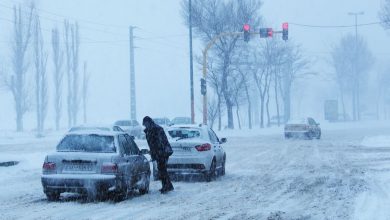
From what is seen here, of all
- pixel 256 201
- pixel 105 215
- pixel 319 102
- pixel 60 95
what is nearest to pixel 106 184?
pixel 105 215

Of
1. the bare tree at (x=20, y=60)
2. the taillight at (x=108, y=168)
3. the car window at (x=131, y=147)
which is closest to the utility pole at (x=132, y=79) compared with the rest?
the bare tree at (x=20, y=60)

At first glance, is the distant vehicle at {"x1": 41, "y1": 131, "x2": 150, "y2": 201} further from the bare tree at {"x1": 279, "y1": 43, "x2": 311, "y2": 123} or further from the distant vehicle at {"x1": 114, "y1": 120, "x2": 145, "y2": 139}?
the bare tree at {"x1": 279, "y1": 43, "x2": 311, "y2": 123}

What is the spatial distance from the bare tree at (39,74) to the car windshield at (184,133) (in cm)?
5155

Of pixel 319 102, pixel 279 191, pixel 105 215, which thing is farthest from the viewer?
pixel 319 102

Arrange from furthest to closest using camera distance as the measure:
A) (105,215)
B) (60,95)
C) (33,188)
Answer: (60,95)
(33,188)
(105,215)

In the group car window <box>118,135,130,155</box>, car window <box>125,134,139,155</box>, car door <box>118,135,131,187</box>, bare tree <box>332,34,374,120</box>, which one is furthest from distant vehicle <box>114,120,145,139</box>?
bare tree <box>332,34,374,120</box>

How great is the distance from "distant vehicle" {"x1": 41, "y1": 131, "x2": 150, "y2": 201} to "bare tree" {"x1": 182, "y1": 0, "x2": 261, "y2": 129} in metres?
45.2

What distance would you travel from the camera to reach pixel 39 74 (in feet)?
231

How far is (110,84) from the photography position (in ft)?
596

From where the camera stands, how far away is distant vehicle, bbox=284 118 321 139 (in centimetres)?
4597

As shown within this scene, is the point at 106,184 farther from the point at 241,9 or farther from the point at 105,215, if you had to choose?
the point at 241,9

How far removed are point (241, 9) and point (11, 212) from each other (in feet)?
160

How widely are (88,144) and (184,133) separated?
537 cm

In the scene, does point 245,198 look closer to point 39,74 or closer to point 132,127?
point 132,127
